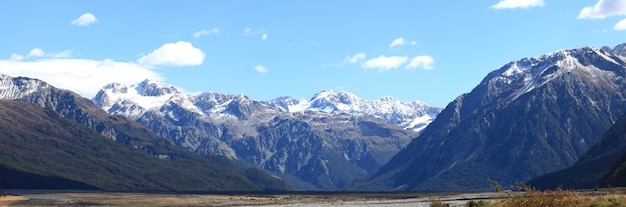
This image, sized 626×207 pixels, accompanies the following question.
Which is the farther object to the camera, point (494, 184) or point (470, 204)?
point (470, 204)

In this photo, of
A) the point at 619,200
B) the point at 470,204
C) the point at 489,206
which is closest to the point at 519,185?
the point at 619,200

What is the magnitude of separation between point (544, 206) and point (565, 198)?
2.76 metres

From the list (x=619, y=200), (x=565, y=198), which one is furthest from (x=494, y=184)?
(x=619, y=200)

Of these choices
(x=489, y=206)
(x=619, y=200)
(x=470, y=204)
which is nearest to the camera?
(x=619, y=200)

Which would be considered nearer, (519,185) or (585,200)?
(519,185)

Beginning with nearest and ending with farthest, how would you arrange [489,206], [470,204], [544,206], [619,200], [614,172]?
1. [544,206]
2. [619,200]
3. [489,206]
4. [470,204]
5. [614,172]

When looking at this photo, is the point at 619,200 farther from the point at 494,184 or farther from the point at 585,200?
the point at 494,184

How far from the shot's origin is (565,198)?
40656 mm

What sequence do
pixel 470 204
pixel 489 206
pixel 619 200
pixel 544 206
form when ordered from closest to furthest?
pixel 544 206, pixel 619 200, pixel 489 206, pixel 470 204

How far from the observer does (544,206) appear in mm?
38531

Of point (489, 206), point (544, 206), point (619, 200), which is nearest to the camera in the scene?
point (544, 206)

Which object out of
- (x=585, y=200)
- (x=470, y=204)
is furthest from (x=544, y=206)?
(x=470, y=204)

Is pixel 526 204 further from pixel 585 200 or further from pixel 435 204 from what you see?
pixel 435 204

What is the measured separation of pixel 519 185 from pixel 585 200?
267 inches
